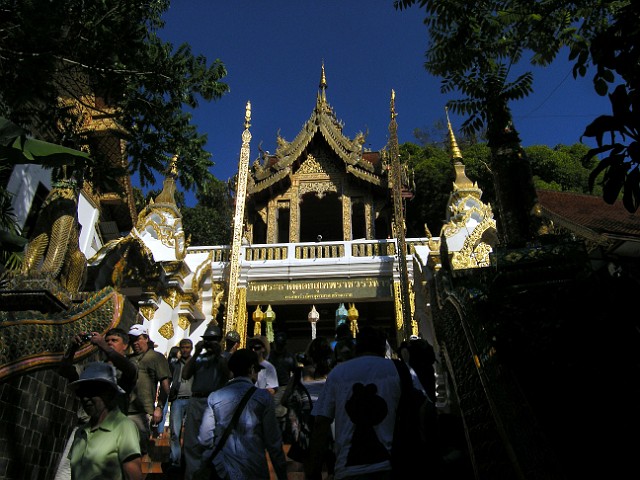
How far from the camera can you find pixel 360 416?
244 centimetres

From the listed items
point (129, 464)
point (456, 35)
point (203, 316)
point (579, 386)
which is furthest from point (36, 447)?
point (203, 316)

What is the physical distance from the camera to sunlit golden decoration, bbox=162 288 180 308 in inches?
477

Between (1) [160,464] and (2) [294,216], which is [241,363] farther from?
(2) [294,216]

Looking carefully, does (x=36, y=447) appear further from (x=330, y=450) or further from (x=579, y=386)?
(x=579, y=386)

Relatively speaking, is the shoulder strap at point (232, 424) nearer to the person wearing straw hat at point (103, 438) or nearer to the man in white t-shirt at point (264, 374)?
the person wearing straw hat at point (103, 438)

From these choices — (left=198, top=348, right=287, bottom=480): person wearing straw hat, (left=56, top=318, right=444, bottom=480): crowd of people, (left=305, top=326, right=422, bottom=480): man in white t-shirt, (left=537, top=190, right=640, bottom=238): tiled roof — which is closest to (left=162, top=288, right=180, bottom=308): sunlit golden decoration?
(left=56, top=318, right=444, bottom=480): crowd of people

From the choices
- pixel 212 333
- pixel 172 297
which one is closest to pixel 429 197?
pixel 172 297

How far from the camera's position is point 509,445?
2.66 metres

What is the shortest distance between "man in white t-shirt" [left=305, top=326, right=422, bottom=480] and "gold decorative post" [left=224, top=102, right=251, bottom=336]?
9.55 meters

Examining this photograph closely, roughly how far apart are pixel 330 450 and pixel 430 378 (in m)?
1.70

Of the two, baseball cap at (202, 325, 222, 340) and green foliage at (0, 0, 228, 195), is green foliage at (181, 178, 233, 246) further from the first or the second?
baseball cap at (202, 325, 222, 340)

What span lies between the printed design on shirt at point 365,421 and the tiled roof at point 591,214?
25.8 feet

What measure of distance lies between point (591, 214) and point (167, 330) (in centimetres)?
1094

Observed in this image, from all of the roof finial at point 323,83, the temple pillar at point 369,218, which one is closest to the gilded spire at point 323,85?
the roof finial at point 323,83
